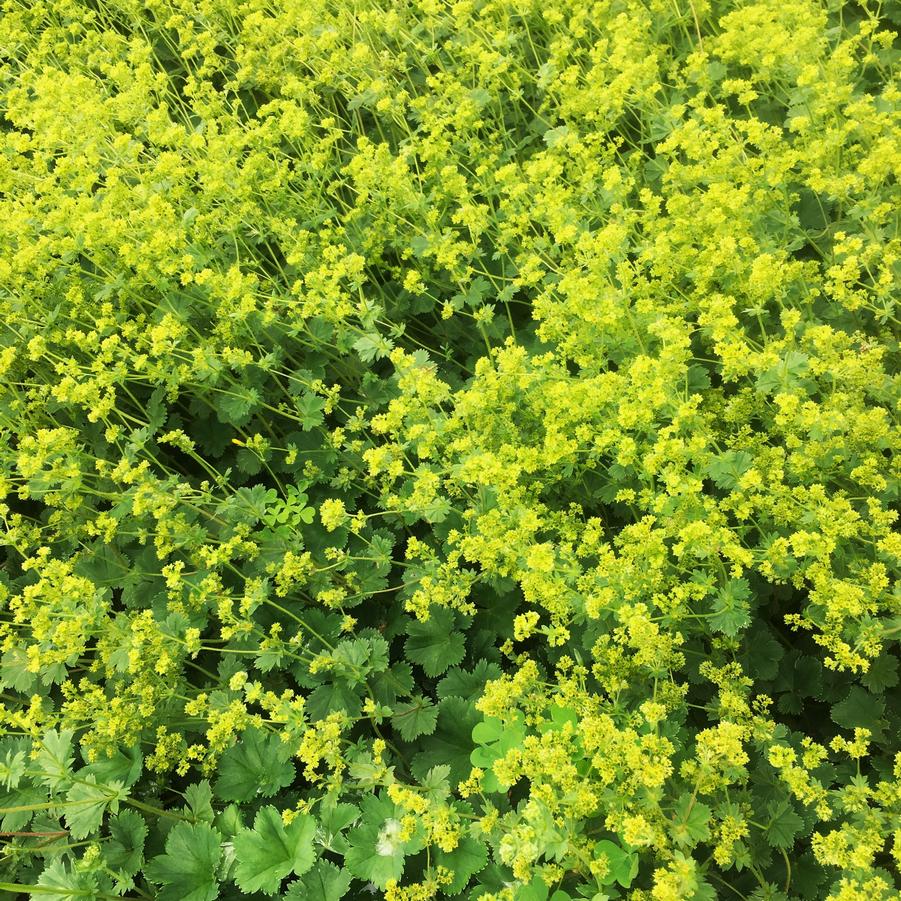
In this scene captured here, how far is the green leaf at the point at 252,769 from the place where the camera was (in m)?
2.72

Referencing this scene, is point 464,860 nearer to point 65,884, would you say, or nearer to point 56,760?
point 65,884

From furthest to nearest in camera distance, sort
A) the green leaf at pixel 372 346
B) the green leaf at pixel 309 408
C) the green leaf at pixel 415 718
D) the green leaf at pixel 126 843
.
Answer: the green leaf at pixel 309 408 → the green leaf at pixel 372 346 → the green leaf at pixel 415 718 → the green leaf at pixel 126 843

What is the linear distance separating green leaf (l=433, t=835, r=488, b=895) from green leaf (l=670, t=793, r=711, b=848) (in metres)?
0.65

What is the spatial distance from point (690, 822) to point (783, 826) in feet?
1.57

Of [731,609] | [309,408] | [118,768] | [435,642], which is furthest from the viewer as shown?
[309,408]

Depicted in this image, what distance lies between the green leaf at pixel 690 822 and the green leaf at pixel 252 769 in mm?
1379

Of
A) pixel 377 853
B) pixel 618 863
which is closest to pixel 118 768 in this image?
pixel 377 853

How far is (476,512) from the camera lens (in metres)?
2.92

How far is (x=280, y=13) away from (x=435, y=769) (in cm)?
450

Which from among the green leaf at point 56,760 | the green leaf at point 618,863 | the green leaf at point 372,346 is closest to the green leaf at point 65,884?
the green leaf at point 56,760

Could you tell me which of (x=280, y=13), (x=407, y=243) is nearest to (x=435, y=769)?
(x=407, y=243)

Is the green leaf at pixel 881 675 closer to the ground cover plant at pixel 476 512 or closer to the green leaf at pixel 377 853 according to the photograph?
the ground cover plant at pixel 476 512

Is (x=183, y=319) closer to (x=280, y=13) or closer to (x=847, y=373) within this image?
(x=280, y=13)

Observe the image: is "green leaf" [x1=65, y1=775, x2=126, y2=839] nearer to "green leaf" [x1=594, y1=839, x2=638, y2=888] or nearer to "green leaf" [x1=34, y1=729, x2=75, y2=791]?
"green leaf" [x1=34, y1=729, x2=75, y2=791]
